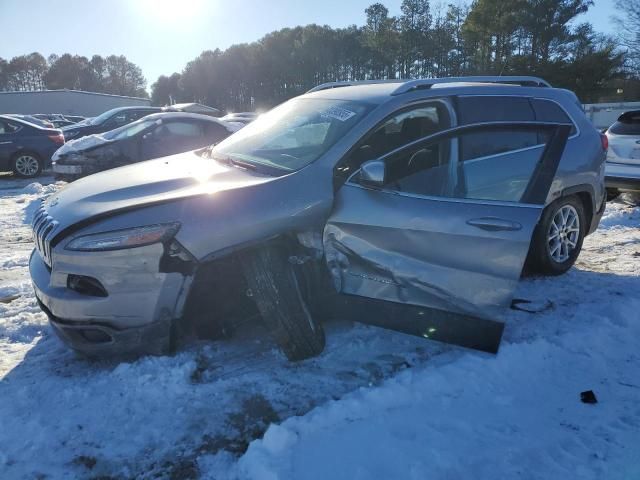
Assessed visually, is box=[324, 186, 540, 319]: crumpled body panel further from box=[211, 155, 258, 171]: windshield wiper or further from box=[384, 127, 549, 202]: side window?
box=[211, 155, 258, 171]: windshield wiper

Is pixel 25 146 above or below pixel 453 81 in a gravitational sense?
below

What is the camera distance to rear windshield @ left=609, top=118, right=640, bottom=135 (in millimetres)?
7338

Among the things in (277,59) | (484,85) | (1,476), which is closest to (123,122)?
(484,85)

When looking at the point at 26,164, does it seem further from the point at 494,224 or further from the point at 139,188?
the point at 494,224

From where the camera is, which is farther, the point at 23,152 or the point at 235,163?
the point at 23,152

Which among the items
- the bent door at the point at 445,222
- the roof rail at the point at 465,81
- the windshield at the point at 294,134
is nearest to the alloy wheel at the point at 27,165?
the windshield at the point at 294,134

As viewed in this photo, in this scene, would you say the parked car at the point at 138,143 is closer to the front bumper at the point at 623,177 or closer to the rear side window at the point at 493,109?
the rear side window at the point at 493,109

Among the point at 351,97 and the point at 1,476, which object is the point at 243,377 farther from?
the point at 351,97

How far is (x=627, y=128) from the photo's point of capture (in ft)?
24.5

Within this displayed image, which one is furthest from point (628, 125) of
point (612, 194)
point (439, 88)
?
Answer: point (439, 88)

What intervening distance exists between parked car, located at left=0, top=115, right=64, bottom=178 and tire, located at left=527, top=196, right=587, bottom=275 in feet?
41.3

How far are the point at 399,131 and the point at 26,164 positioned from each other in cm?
1233

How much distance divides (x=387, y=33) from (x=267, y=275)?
49967mm

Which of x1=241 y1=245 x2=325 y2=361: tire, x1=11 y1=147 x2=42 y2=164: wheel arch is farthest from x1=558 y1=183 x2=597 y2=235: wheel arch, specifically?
x1=11 y1=147 x2=42 y2=164: wheel arch
